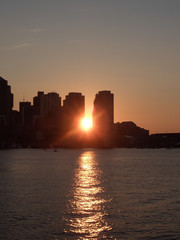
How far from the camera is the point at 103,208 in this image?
55500 mm

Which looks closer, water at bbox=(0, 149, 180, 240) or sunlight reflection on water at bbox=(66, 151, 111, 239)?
water at bbox=(0, 149, 180, 240)

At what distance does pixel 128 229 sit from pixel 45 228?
30.5 feet

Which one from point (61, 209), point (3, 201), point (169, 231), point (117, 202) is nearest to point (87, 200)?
point (117, 202)

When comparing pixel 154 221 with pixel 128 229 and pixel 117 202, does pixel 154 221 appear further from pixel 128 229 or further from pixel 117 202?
pixel 117 202

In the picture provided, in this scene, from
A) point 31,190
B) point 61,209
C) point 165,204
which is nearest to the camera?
point 61,209

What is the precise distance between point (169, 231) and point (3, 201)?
2974 cm

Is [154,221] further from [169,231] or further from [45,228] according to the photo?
[45,228]

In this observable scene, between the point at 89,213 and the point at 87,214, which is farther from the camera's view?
the point at 89,213

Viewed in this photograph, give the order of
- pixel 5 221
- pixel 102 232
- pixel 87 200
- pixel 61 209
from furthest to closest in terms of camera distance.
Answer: pixel 87 200
pixel 61 209
pixel 5 221
pixel 102 232

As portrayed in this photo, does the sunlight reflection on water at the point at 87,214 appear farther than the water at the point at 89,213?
Yes

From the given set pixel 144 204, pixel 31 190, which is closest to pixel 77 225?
pixel 144 204

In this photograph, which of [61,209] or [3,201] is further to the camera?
[3,201]

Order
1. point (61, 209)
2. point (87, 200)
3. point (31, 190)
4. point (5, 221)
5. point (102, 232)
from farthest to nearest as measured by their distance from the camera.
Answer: point (31, 190)
point (87, 200)
point (61, 209)
point (5, 221)
point (102, 232)

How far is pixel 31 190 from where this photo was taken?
7556 cm
